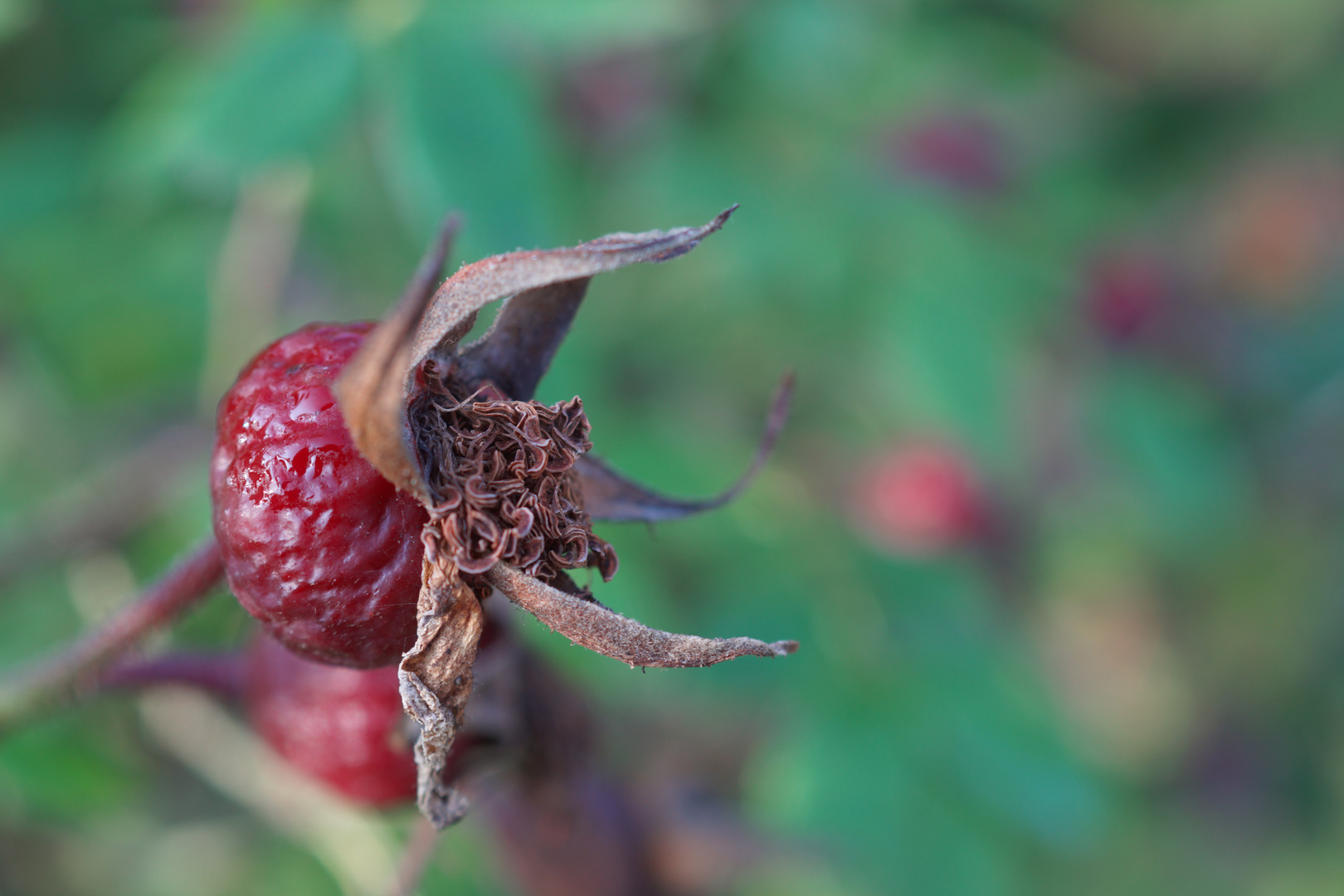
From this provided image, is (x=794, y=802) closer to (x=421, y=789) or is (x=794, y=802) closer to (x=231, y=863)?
(x=421, y=789)

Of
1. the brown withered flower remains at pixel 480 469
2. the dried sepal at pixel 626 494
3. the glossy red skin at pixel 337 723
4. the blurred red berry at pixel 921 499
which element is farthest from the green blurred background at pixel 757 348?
Result: the brown withered flower remains at pixel 480 469

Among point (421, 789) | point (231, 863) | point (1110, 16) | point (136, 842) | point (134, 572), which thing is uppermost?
point (421, 789)

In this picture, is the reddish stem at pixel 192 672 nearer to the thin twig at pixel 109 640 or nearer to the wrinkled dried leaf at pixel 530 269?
the thin twig at pixel 109 640

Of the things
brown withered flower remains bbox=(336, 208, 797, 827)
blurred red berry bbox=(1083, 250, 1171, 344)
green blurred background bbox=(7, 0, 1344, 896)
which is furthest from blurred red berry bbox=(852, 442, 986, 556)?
brown withered flower remains bbox=(336, 208, 797, 827)

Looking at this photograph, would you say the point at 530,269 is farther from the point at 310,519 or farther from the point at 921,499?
the point at 921,499

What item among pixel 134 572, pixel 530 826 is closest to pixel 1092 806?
pixel 530 826

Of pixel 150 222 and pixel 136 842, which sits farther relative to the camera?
pixel 136 842
